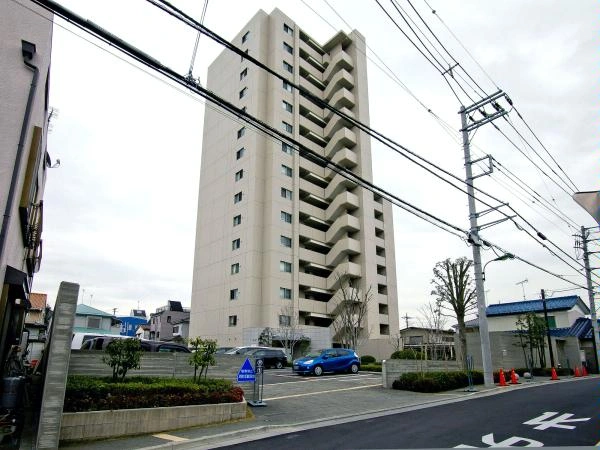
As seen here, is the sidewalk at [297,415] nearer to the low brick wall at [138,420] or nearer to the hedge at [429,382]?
the low brick wall at [138,420]

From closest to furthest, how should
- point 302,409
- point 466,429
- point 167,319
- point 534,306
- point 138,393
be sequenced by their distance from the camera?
point 466,429 < point 138,393 < point 302,409 < point 534,306 < point 167,319

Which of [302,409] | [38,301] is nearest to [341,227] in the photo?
[38,301]

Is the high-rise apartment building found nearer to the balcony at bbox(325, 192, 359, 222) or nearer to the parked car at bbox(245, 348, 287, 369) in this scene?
the balcony at bbox(325, 192, 359, 222)

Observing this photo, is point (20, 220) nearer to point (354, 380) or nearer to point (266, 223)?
point (354, 380)

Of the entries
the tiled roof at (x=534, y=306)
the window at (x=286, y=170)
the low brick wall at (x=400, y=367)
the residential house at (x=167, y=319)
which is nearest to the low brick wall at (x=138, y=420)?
the low brick wall at (x=400, y=367)

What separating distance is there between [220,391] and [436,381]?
1097 centimetres

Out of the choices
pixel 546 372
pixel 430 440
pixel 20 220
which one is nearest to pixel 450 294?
pixel 546 372

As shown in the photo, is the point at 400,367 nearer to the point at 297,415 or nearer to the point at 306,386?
the point at 306,386

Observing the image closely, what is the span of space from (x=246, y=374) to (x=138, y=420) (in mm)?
4190

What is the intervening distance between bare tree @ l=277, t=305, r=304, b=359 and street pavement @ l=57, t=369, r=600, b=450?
19037 millimetres

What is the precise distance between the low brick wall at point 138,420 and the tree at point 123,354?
1816 millimetres

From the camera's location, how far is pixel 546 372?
30.5m

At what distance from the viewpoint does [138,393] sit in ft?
32.7

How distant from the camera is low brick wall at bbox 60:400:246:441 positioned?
8.64m
